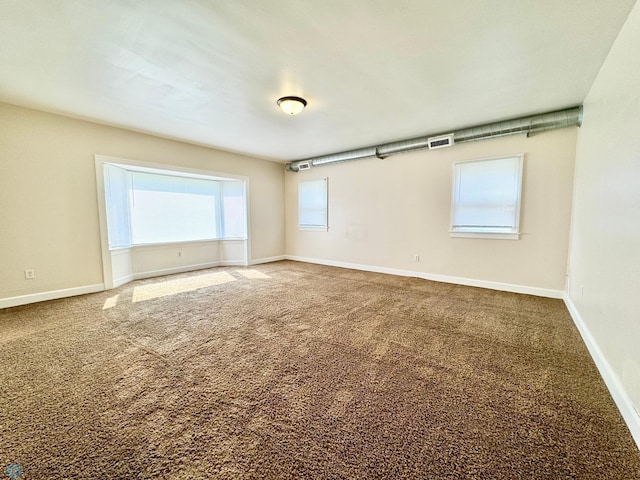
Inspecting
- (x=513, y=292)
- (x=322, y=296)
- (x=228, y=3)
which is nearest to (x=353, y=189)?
(x=322, y=296)

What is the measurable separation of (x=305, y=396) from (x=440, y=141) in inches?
172

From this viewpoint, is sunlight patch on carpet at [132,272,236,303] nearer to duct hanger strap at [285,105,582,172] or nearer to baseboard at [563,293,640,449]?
duct hanger strap at [285,105,582,172]

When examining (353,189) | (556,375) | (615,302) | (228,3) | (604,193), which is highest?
(228,3)

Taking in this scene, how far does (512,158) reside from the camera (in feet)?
12.9

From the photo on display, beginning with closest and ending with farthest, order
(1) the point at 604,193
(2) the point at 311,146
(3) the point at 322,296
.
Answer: (1) the point at 604,193
(3) the point at 322,296
(2) the point at 311,146

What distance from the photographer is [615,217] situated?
6.29 ft

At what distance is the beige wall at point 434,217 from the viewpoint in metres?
3.68

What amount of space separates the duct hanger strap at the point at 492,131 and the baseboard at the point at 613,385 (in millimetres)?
2555

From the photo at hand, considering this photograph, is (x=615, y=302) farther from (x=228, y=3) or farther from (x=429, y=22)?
(x=228, y=3)

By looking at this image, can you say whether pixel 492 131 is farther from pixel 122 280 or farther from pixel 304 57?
pixel 122 280

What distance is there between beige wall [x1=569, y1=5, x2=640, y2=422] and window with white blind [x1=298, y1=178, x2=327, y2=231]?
453 centimetres

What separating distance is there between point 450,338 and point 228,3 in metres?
3.29

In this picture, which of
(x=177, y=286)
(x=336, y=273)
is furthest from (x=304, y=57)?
(x=177, y=286)

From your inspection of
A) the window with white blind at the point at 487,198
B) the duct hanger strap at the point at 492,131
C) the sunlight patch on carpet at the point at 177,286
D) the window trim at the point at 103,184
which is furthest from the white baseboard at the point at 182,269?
the window with white blind at the point at 487,198
